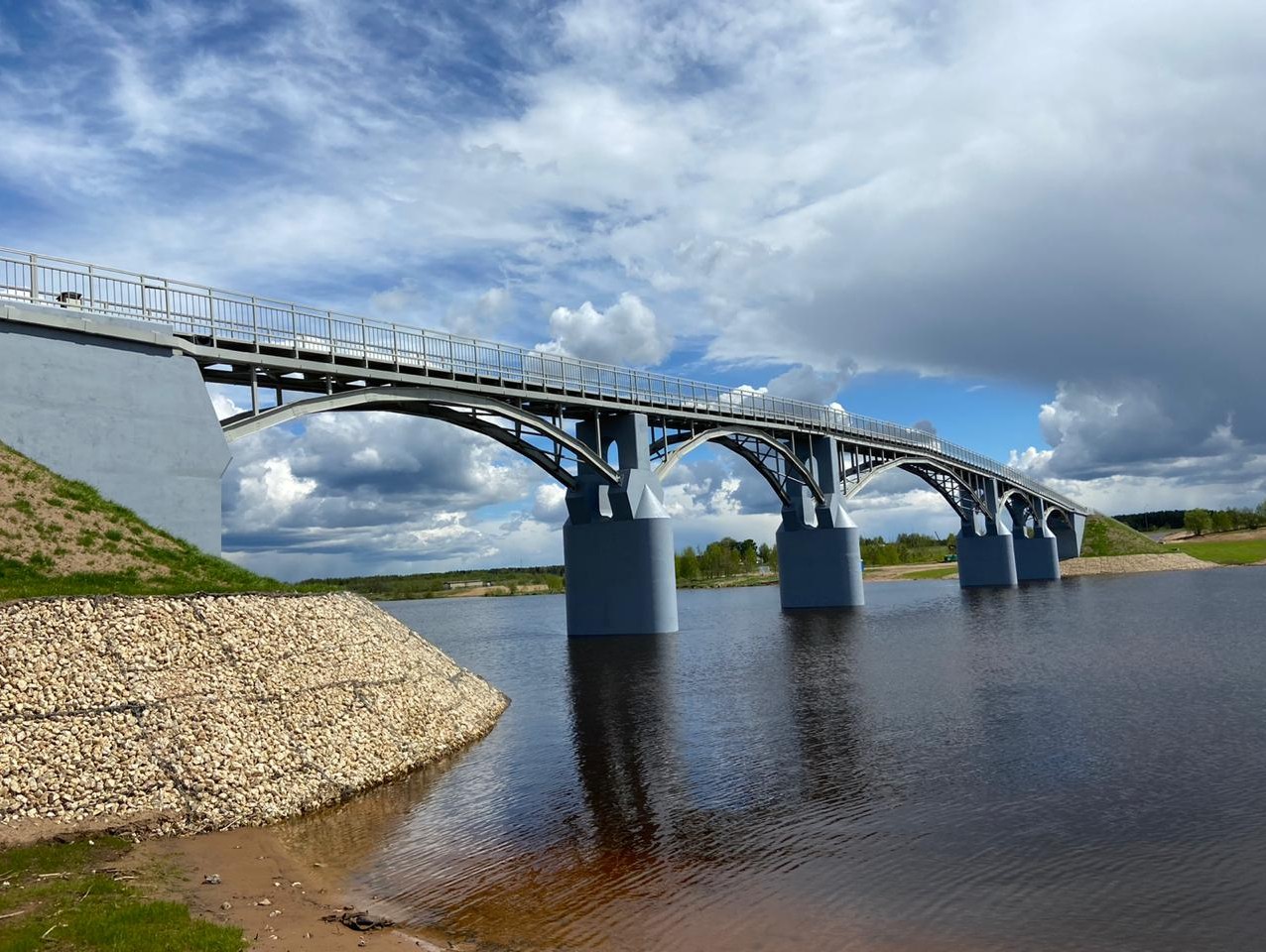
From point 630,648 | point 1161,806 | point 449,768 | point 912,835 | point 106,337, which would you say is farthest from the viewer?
point 630,648

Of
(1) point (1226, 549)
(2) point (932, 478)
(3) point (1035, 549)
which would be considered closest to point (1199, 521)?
(1) point (1226, 549)

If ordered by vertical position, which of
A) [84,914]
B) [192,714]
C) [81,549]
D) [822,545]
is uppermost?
[81,549]

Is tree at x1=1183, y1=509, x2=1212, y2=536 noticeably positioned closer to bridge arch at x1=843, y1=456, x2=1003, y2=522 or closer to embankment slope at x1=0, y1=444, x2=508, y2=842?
bridge arch at x1=843, y1=456, x2=1003, y2=522

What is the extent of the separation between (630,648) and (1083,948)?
33.0 metres

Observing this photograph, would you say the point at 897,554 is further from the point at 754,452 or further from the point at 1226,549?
the point at 754,452

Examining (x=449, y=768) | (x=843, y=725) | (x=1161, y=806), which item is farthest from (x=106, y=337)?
(x=1161, y=806)

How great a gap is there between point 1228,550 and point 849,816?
147 metres

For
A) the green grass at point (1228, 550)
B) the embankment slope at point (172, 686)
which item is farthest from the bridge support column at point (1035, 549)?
the embankment slope at point (172, 686)

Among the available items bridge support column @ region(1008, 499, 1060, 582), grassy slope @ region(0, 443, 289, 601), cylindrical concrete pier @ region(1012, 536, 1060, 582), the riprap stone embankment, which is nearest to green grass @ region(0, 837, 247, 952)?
the riprap stone embankment

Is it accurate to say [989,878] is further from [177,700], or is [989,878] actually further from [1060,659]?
[1060,659]

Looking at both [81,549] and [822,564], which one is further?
[822,564]

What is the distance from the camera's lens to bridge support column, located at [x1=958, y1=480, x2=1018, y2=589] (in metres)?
96.2

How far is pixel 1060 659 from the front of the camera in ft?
109

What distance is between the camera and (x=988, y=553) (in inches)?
3802
